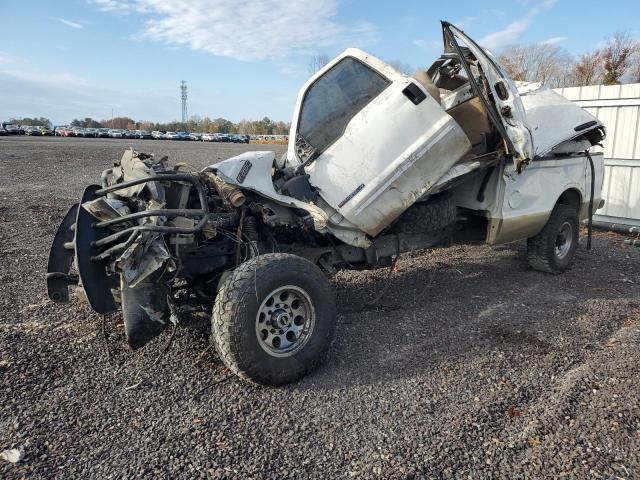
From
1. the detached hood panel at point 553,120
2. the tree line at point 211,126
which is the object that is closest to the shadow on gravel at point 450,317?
the detached hood panel at point 553,120

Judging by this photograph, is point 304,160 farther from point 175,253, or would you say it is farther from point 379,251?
point 175,253

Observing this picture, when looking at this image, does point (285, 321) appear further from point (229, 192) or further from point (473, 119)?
point (473, 119)

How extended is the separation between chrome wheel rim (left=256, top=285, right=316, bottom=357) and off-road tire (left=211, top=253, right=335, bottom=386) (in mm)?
35

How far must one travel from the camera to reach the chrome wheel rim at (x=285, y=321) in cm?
364

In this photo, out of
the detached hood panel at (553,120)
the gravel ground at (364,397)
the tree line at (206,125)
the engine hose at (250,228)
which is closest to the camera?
the gravel ground at (364,397)

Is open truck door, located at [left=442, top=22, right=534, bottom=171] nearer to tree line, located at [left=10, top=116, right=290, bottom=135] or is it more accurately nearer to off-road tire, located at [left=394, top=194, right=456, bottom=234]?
off-road tire, located at [left=394, top=194, right=456, bottom=234]

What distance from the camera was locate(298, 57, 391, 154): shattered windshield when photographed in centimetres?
486

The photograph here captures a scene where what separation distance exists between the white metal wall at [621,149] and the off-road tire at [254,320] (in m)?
7.83

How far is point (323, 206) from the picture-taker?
4719mm

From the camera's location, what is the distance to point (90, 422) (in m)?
3.15

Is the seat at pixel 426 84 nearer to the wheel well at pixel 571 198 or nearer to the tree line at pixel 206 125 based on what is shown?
the wheel well at pixel 571 198

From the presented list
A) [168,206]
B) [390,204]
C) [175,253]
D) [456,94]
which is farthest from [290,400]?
[456,94]

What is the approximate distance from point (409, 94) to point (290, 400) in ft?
9.61

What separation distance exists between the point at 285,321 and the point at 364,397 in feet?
2.50
